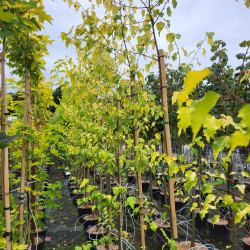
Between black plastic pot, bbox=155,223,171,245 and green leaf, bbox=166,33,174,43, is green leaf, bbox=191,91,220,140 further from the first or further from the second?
black plastic pot, bbox=155,223,171,245


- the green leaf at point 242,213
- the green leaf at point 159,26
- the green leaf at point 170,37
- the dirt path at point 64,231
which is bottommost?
the dirt path at point 64,231

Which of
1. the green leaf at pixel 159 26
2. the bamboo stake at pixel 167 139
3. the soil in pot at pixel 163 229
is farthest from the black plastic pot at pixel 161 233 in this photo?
the green leaf at pixel 159 26

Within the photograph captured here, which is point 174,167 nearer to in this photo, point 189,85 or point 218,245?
point 189,85

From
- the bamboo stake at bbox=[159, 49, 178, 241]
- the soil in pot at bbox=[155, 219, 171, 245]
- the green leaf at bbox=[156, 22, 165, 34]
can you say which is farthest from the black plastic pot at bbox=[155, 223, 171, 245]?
the green leaf at bbox=[156, 22, 165, 34]

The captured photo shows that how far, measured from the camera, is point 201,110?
1.58 feet

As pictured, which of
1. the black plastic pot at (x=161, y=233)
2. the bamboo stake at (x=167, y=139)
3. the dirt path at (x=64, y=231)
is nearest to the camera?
the bamboo stake at (x=167, y=139)

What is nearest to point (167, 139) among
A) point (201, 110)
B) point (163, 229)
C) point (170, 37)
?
point (170, 37)

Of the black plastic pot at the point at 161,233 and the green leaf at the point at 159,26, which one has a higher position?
the green leaf at the point at 159,26

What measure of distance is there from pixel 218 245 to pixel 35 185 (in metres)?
3.20

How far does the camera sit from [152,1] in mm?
2020

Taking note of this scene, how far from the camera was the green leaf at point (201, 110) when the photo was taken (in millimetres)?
472

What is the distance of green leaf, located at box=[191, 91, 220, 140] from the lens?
0.47m

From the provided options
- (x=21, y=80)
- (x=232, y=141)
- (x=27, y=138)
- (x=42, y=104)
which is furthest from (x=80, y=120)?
(x=232, y=141)

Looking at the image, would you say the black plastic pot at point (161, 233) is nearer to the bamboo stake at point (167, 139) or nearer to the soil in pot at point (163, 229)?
the soil in pot at point (163, 229)
